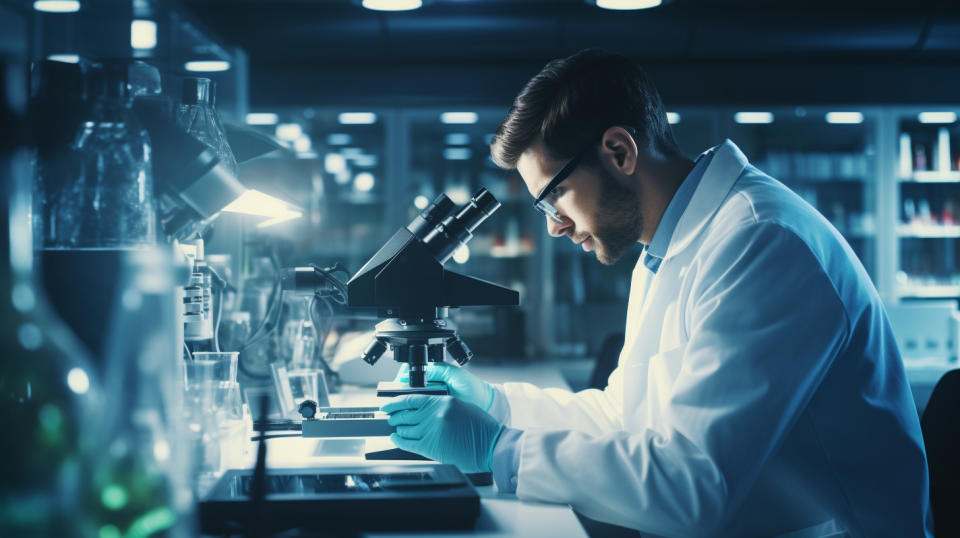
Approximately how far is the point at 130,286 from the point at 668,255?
108cm

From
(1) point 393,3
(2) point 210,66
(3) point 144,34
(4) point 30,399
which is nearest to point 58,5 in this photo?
(3) point 144,34

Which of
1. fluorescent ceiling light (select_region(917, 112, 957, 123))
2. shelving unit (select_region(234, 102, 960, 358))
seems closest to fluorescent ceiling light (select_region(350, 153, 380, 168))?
shelving unit (select_region(234, 102, 960, 358))

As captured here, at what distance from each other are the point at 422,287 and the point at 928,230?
4276 mm

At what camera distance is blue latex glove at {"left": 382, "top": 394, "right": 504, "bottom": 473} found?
124cm

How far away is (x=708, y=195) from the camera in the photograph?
4.67 feet

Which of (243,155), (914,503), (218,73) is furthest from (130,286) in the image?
(218,73)

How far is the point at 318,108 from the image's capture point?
13.7ft

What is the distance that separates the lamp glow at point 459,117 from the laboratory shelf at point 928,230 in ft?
8.70

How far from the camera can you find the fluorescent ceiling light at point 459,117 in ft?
14.5

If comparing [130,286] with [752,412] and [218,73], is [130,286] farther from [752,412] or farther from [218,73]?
[218,73]

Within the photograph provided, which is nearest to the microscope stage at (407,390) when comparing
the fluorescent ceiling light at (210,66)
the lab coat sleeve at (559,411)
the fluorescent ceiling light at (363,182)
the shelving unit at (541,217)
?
the lab coat sleeve at (559,411)

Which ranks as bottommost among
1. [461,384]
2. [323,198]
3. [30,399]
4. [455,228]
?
[461,384]

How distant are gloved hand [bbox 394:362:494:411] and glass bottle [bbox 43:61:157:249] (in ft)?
2.11

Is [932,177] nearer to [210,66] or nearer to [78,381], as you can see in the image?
[210,66]
